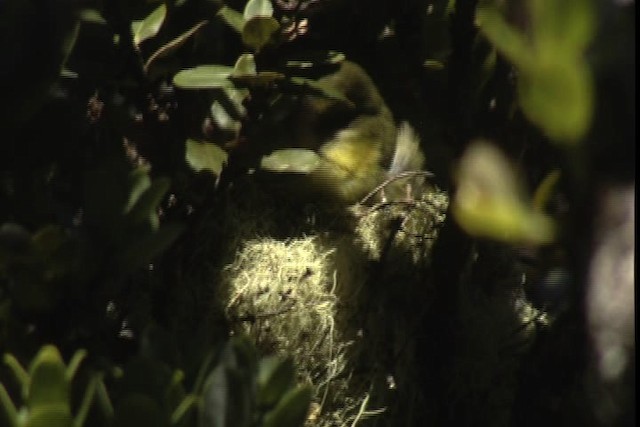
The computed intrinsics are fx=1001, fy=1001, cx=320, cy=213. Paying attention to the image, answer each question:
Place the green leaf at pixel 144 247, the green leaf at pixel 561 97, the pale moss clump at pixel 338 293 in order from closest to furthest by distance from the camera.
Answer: the green leaf at pixel 561 97, the green leaf at pixel 144 247, the pale moss clump at pixel 338 293

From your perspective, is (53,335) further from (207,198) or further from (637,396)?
(637,396)

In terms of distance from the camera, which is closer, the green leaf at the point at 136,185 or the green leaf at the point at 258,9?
the green leaf at the point at 136,185

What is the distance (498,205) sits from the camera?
83 centimetres

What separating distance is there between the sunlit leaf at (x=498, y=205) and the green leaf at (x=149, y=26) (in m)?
0.49

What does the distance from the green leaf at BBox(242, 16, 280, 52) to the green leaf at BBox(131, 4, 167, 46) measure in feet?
0.33

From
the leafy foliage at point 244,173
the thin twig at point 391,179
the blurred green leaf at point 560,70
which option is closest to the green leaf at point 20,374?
the leafy foliage at point 244,173

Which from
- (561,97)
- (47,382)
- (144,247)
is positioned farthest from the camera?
(144,247)

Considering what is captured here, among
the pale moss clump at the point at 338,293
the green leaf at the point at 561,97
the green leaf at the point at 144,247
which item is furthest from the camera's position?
the pale moss clump at the point at 338,293

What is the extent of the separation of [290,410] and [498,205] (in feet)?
0.91

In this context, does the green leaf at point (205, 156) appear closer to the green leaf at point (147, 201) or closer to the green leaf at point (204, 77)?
the green leaf at point (204, 77)

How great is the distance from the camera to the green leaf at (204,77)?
47.9 inches

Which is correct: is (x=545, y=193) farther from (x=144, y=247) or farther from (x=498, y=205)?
(x=144, y=247)

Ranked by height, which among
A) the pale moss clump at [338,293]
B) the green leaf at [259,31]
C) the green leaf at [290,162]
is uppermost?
the green leaf at [259,31]

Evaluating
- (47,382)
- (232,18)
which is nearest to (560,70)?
(47,382)
